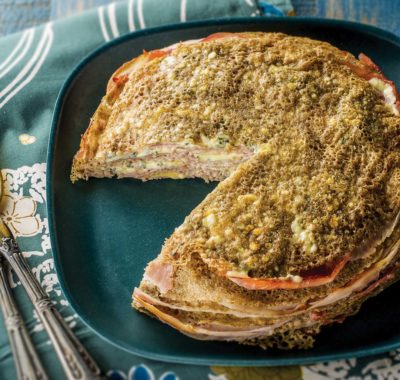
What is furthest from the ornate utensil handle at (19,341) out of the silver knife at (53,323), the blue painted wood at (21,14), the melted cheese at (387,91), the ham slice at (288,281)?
the blue painted wood at (21,14)

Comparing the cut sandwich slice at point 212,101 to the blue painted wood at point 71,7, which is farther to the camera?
the blue painted wood at point 71,7

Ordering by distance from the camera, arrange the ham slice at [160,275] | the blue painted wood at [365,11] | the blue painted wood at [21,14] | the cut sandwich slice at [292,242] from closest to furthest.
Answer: the cut sandwich slice at [292,242]
the ham slice at [160,275]
the blue painted wood at [365,11]
the blue painted wood at [21,14]

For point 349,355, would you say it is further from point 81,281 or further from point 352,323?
point 81,281

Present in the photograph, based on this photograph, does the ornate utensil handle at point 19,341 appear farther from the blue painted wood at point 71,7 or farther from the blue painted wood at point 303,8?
the blue painted wood at point 303,8

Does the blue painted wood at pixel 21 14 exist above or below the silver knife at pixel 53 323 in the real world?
above

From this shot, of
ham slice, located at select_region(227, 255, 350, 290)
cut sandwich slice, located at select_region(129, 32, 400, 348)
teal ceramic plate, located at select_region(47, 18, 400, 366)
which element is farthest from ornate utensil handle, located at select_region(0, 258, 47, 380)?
ham slice, located at select_region(227, 255, 350, 290)

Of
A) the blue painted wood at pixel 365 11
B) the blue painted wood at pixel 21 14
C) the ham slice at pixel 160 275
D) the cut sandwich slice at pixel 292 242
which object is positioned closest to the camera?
the cut sandwich slice at pixel 292 242

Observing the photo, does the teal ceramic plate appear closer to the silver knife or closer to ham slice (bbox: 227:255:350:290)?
the silver knife

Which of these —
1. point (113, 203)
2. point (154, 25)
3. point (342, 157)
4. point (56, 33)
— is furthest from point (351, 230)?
point (56, 33)
